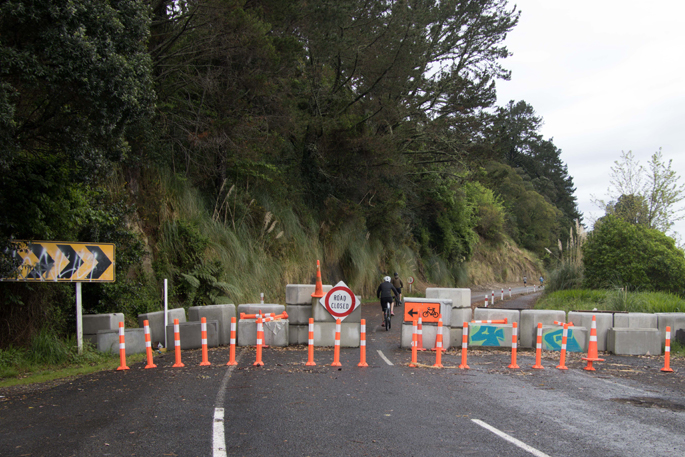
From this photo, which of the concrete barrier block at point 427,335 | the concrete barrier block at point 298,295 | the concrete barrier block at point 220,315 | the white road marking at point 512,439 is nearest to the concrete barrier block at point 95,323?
the concrete barrier block at point 220,315

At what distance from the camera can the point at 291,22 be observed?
21.5 metres

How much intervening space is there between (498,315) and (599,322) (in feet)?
8.16

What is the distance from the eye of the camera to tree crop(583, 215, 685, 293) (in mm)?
21509

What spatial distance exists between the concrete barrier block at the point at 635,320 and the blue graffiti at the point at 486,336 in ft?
9.48

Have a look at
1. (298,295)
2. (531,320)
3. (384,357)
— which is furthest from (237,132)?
(531,320)

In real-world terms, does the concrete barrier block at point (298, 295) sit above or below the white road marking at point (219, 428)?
above

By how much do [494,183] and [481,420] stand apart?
3640 cm

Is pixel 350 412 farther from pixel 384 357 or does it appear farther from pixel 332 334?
pixel 332 334

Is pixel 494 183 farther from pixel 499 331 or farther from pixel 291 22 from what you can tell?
pixel 499 331

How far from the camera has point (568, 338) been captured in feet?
46.5

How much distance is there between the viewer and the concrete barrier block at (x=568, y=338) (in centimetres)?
1414

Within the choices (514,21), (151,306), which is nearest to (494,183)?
(514,21)

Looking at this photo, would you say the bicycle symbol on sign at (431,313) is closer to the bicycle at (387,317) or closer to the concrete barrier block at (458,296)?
the concrete barrier block at (458,296)

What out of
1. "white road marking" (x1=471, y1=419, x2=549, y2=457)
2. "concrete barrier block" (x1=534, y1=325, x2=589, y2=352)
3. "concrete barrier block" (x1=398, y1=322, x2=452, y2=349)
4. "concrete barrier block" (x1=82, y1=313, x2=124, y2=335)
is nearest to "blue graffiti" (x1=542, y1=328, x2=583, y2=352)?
"concrete barrier block" (x1=534, y1=325, x2=589, y2=352)
